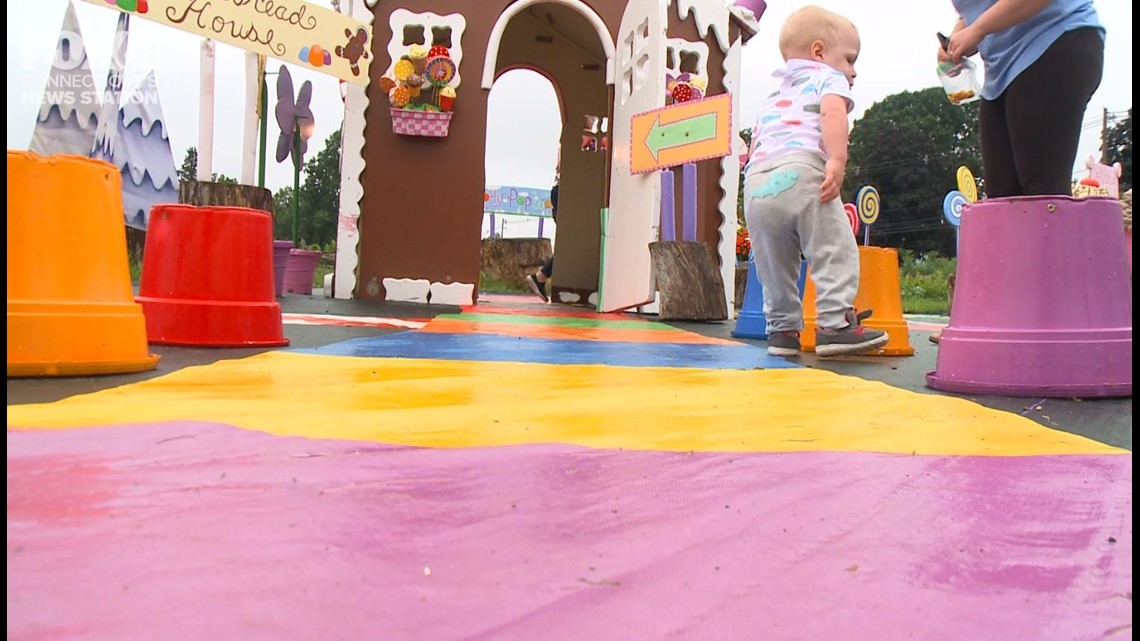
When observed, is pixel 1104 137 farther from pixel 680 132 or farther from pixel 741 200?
pixel 680 132

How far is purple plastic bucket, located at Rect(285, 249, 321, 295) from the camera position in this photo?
311 inches

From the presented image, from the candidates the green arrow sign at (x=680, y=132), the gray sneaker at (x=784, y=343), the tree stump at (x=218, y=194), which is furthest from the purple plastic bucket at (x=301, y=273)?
the gray sneaker at (x=784, y=343)

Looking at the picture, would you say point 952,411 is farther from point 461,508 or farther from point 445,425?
point 461,508

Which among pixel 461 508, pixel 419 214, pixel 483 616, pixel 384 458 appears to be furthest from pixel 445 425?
pixel 419 214

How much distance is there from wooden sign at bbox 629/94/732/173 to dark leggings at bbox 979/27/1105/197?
3.08 meters

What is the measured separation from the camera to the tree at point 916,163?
1302 inches

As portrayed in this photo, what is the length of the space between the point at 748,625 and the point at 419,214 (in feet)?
20.6

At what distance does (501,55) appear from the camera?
30.1 feet

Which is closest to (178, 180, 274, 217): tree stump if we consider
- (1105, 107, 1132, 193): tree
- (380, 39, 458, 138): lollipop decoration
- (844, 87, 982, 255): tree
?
(380, 39, 458, 138): lollipop decoration

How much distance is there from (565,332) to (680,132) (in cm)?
225

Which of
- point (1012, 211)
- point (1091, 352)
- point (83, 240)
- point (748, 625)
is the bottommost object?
point (748, 625)

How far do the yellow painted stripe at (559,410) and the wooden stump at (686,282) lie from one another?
3.45 meters

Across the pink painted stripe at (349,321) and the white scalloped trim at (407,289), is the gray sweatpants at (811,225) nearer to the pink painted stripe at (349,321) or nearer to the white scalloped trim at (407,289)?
the pink painted stripe at (349,321)

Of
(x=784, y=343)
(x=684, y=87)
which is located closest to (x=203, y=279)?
(x=784, y=343)
